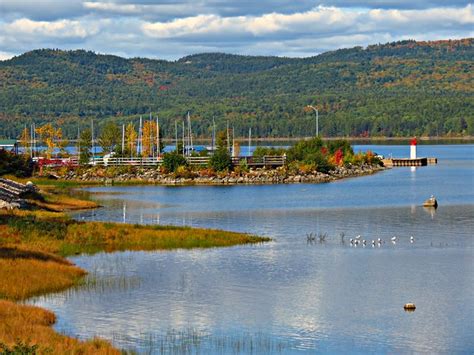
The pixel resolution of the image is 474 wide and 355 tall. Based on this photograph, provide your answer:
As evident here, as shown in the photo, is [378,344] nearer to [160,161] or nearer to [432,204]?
[432,204]

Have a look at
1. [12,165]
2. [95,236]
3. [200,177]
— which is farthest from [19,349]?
[200,177]

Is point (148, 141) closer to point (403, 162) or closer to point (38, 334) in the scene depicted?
point (403, 162)

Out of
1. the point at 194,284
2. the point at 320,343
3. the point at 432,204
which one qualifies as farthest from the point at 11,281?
the point at 432,204

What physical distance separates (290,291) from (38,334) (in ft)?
45.1

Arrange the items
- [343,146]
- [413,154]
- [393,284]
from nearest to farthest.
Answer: [393,284], [343,146], [413,154]

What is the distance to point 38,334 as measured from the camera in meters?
33.3

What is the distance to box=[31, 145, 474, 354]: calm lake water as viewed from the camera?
3569 cm

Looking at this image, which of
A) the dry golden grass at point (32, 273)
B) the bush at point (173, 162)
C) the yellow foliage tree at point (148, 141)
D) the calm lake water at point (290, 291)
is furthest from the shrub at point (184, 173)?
the dry golden grass at point (32, 273)

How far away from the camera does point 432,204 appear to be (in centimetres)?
8819

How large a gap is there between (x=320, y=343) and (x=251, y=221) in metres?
41.4

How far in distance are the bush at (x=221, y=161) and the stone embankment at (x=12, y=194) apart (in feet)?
148

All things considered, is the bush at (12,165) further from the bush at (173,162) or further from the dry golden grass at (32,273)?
the dry golden grass at (32,273)

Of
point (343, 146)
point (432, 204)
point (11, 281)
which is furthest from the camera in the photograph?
point (343, 146)

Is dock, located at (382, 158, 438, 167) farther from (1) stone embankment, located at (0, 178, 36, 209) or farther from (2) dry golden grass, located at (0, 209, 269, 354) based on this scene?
(2) dry golden grass, located at (0, 209, 269, 354)
